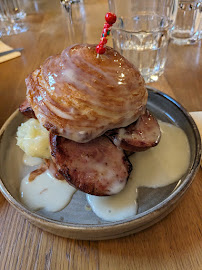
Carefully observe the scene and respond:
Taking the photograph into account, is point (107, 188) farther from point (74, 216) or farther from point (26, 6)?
point (26, 6)

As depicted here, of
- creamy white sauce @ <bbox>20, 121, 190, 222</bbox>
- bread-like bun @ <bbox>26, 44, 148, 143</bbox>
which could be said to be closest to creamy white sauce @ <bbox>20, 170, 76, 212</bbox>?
creamy white sauce @ <bbox>20, 121, 190, 222</bbox>

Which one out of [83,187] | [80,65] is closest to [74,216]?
[83,187]

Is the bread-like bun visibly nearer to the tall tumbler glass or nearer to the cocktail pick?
the cocktail pick

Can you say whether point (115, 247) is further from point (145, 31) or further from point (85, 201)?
point (145, 31)

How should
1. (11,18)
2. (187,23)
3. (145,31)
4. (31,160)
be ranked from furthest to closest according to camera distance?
(11,18) → (187,23) → (145,31) → (31,160)

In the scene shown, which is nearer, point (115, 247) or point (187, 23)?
point (115, 247)

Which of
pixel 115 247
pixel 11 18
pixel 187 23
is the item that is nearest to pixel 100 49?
pixel 115 247
